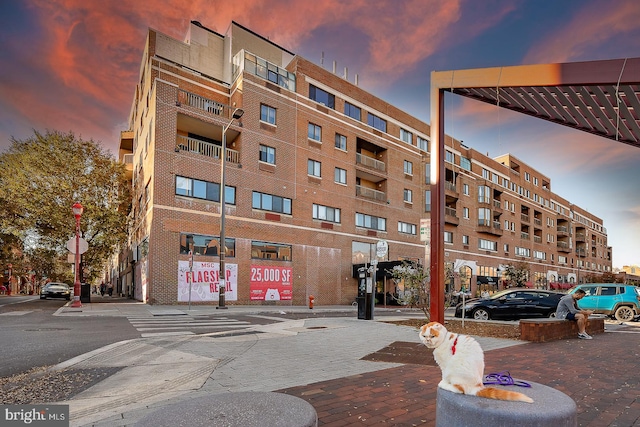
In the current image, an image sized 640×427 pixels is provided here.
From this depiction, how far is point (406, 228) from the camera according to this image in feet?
131

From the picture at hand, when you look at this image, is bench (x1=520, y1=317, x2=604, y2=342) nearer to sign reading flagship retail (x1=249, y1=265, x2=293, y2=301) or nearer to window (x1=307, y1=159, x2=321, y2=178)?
sign reading flagship retail (x1=249, y1=265, x2=293, y2=301)

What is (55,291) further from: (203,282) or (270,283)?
(270,283)

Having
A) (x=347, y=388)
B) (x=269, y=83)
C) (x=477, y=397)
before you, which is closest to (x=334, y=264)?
(x=269, y=83)

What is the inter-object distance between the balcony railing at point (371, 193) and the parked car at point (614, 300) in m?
20.6

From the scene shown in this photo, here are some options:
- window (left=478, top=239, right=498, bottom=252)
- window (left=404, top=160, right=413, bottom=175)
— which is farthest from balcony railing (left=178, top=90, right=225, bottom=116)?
window (left=478, top=239, right=498, bottom=252)

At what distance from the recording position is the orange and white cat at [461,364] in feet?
9.64

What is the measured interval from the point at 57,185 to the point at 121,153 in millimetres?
22685

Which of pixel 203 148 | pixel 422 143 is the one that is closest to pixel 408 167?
pixel 422 143

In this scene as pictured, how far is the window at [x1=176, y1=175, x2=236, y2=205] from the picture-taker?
24.1 metres

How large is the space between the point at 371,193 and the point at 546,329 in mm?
27717

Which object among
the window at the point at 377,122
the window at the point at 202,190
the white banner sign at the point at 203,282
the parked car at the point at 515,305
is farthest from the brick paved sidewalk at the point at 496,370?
the window at the point at 377,122

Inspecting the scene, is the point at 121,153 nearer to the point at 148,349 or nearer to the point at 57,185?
the point at 57,185

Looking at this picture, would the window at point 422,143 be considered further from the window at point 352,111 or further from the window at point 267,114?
the window at point 267,114

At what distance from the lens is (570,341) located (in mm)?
9984
